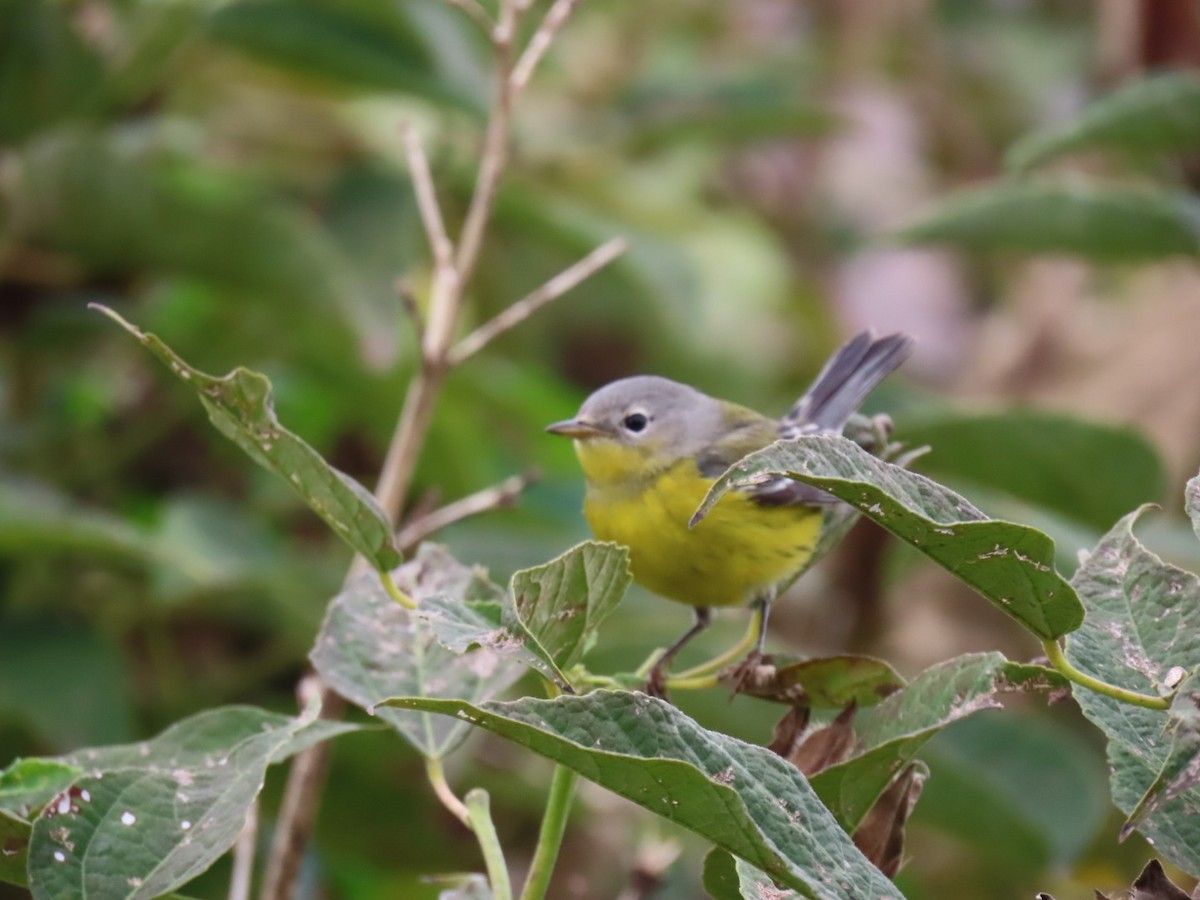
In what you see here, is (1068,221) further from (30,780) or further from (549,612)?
(30,780)

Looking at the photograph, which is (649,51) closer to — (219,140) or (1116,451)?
(219,140)

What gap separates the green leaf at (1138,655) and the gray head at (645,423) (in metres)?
0.98

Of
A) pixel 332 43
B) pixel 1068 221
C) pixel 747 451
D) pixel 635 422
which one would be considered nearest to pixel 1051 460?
pixel 1068 221

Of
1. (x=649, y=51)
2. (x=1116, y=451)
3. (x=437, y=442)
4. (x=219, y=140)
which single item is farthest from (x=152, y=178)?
(x=649, y=51)

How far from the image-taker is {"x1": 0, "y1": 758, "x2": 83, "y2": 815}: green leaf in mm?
777

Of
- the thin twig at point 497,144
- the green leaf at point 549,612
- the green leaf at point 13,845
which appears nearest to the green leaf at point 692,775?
the green leaf at point 549,612

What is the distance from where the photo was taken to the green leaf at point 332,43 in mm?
2102

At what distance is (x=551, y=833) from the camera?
74 cm

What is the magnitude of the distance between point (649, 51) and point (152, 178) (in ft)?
8.18

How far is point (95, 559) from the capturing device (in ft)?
6.45

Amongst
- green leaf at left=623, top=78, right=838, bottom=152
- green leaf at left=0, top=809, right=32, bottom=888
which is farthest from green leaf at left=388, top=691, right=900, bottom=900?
green leaf at left=623, top=78, right=838, bottom=152

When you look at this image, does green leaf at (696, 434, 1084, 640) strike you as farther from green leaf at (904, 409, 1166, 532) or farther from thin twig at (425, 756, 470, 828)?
green leaf at (904, 409, 1166, 532)

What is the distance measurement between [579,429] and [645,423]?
10cm

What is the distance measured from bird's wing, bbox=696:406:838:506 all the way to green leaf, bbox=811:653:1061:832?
71cm
